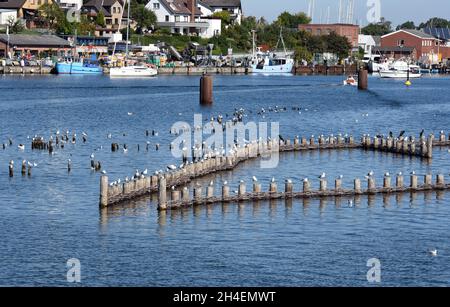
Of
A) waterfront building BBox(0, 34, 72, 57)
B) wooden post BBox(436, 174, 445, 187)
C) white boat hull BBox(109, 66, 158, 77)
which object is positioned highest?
waterfront building BBox(0, 34, 72, 57)

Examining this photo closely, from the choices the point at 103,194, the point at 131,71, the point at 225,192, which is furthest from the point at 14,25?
the point at 103,194

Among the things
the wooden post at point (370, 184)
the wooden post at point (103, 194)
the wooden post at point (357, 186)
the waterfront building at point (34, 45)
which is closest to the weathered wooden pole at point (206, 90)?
the wooden post at point (370, 184)

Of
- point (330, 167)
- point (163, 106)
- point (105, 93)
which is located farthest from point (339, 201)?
point (105, 93)

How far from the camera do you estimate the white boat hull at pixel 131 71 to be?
19125cm

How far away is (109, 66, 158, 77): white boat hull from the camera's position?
627 ft

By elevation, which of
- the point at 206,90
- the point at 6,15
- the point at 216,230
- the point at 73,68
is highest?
the point at 6,15

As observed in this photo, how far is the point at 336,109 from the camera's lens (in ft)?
405

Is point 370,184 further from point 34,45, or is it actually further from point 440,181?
point 34,45

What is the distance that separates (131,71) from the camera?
193m

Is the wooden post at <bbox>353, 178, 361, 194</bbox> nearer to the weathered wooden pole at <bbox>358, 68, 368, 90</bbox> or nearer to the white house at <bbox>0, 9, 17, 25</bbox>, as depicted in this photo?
the weathered wooden pole at <bbox>358, 68, 368, 90</bbox>

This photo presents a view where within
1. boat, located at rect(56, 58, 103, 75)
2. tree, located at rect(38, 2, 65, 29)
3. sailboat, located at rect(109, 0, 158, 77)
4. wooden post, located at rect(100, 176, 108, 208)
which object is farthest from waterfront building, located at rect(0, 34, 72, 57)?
wooden post, located at rect(100, 176, 108, 208)

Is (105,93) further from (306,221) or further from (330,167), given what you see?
(306,221)

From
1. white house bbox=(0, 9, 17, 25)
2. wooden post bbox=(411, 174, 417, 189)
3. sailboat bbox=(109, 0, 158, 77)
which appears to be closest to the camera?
wooden post bbox=(411, 174, 417, 189)

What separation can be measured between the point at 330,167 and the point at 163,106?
185 feet
